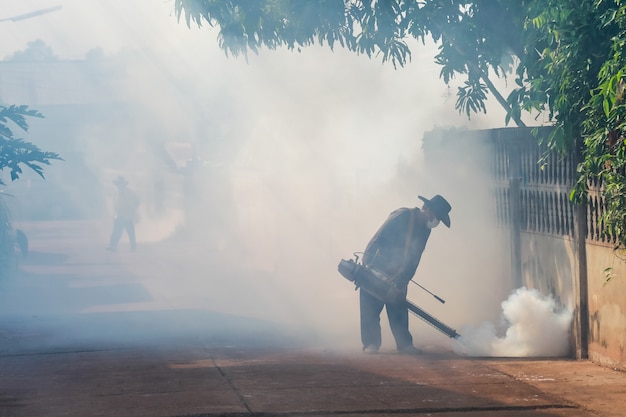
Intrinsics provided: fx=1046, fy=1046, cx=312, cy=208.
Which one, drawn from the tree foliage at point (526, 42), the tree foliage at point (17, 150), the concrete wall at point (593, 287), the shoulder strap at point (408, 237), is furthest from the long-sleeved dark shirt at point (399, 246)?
the tree foliage at point (17, 150)

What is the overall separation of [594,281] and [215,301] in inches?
294

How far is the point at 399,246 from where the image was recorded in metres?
10.4

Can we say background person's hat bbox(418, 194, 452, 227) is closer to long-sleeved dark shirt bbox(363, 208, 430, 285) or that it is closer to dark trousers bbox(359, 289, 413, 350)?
long-sleeved dark shirt bbox(363, 208, 430, 285)

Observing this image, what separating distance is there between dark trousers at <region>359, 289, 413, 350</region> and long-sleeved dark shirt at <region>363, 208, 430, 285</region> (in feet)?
0.93

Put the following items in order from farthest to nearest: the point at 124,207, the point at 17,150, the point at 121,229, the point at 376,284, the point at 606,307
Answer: the point at 121,229 → the point at 124,207 → the point at 17,150 → the point at 376,284 → the point at 606,307

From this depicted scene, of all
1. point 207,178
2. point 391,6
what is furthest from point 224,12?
point 207,178

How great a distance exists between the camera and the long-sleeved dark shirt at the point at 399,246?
10.3 metres

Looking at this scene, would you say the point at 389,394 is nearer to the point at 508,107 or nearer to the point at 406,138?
the point at 508,107

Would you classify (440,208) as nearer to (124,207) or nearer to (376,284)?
(376,284)

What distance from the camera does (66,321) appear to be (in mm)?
12961

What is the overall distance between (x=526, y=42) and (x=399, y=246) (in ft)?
8.16

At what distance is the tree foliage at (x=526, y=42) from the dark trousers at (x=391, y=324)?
2188 mm

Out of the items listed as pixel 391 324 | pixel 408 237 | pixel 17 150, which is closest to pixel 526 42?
pixel 408 237

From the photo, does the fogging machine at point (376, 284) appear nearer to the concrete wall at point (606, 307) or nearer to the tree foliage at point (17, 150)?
the concrete wall at point (606, 307)
